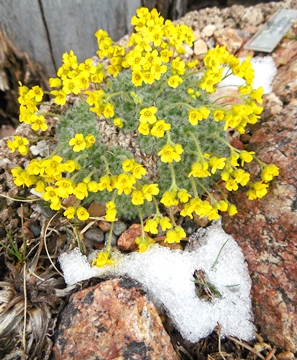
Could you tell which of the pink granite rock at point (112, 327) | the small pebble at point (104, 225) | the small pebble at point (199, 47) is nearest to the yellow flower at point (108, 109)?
the small pebble at point (104, 225)

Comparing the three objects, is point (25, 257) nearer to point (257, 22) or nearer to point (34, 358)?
point (34, 358)

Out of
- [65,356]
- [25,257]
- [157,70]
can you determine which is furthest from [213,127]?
[65,356]

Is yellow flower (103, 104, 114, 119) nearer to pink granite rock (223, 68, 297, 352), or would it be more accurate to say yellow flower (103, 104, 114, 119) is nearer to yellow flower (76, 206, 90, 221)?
yellow flower (76, 206, 90, 221)

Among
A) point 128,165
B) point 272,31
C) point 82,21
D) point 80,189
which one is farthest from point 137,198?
point 272,31

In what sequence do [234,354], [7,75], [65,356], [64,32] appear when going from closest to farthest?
1. [65,356]
2. [234,354]
3. [64,32]
4. [7,75]

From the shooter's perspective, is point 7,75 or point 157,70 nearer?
point 157,70

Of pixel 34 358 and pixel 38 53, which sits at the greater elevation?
pixel 38 53

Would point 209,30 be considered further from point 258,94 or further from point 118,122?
point 118,122
